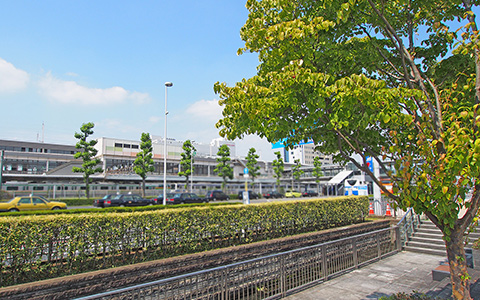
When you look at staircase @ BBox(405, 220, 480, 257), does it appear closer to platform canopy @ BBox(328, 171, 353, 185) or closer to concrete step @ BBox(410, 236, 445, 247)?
concrete step @ BBox(410, 236, 445, 247)

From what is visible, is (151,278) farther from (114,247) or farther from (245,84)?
(245,84)

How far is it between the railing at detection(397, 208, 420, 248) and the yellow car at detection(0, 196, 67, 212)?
26.7 meters

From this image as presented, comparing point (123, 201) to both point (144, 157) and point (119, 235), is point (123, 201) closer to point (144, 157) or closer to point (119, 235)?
point (144, 157)

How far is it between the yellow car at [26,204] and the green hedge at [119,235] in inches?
851

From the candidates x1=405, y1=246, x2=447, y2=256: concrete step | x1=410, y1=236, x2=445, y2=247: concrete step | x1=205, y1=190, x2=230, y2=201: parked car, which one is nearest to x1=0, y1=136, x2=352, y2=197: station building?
x1=205, y1=190, x2=230, y2=201: parked car

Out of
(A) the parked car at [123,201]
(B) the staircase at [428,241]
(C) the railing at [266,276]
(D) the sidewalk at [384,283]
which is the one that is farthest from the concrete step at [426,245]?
(A) the parked car at [123,201]

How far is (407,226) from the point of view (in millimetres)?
13164

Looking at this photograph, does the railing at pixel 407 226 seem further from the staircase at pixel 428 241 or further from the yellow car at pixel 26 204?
the yellow car at pixel 26 204

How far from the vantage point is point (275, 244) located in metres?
9.50

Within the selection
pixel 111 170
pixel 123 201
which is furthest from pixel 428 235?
pixel 111 170

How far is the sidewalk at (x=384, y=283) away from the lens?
22.9ft

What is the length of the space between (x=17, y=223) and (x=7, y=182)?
46.4 meters

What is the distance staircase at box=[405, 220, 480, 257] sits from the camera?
37.8 feet

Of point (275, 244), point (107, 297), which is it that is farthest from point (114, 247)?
point (275, 244)
